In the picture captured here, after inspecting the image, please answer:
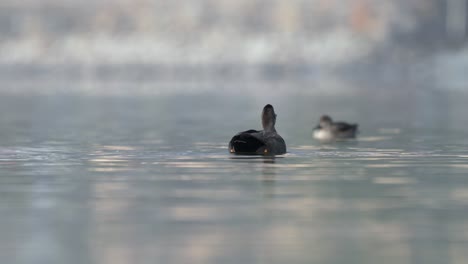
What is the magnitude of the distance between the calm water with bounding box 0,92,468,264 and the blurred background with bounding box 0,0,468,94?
8959 cm

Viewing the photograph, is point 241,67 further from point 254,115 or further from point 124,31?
point 254,115

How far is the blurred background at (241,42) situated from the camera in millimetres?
129750

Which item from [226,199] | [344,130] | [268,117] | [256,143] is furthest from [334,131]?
[226,199]

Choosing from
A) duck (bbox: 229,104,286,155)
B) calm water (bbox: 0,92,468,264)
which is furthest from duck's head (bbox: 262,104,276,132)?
calm water (bbox: 0,92,468,264)

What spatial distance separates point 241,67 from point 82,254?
124458 mm

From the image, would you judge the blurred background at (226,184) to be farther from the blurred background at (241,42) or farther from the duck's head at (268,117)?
the blurred background at (241,42)

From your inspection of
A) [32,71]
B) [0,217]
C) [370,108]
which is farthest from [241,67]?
[0,217]

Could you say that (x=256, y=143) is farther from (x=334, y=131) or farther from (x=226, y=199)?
(x=334, y=131)

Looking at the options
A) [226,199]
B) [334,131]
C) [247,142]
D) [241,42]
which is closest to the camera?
[226,199]

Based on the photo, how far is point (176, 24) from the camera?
159375 mm

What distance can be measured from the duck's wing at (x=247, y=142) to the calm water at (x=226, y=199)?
35 cm

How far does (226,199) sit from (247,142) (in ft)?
22.3

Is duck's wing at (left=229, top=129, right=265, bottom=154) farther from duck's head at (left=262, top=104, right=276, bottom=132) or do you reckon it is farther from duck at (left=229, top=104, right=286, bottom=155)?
duck's head at (left=262, top=104, right=276, bottom=132)

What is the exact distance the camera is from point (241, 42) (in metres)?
144
